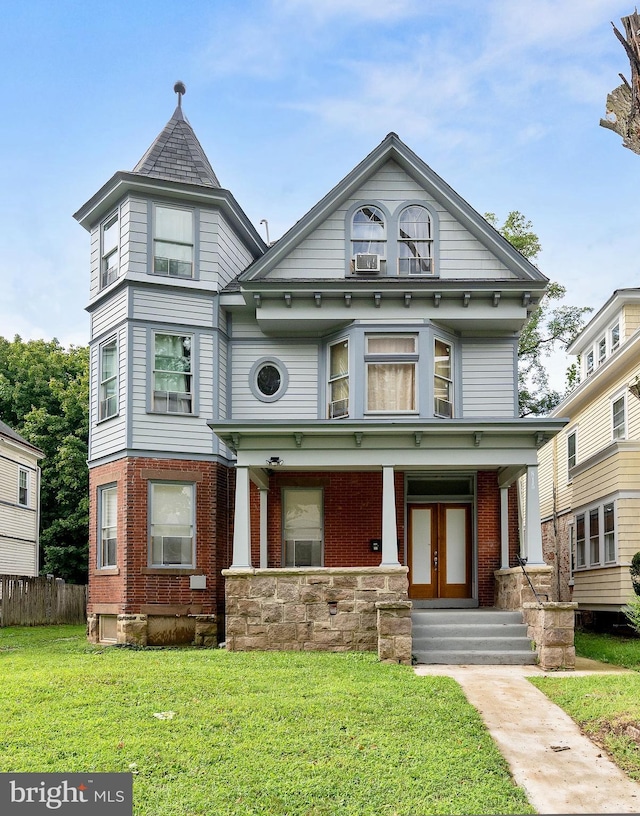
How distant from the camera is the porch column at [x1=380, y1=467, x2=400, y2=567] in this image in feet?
48.5

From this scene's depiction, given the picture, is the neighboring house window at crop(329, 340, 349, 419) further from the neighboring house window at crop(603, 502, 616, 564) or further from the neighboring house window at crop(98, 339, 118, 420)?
the neighboring house window at crop(603, 502, 616, 564)

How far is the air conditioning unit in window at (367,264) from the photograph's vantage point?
58.9ft

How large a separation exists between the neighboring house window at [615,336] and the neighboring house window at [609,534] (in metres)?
5.12

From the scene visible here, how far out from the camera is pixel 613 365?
21.6 meters

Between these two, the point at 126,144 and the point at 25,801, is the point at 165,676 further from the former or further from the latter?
the point at 126,144

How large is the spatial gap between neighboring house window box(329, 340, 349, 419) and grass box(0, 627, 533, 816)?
655cm

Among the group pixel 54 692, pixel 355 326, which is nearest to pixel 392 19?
pixel 355 326

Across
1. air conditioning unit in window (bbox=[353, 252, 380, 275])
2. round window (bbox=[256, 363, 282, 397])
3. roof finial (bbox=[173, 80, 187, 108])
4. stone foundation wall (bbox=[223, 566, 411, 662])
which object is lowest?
stone foundation wall (bbox=[223, 566, 411, 662])

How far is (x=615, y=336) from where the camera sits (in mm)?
24094

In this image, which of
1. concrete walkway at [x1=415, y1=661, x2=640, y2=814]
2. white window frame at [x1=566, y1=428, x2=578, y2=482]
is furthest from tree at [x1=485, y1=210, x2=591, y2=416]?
concrete walkway at [x1=415, y1=661, x2=640, y2=814]

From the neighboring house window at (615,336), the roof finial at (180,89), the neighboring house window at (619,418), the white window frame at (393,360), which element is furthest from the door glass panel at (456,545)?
the roof finial at (180,89)

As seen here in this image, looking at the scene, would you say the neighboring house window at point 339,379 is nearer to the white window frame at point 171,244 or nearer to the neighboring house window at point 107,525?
the white window frame at point 171,244

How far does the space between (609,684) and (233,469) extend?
9053mm

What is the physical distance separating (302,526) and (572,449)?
12775 millimetres
